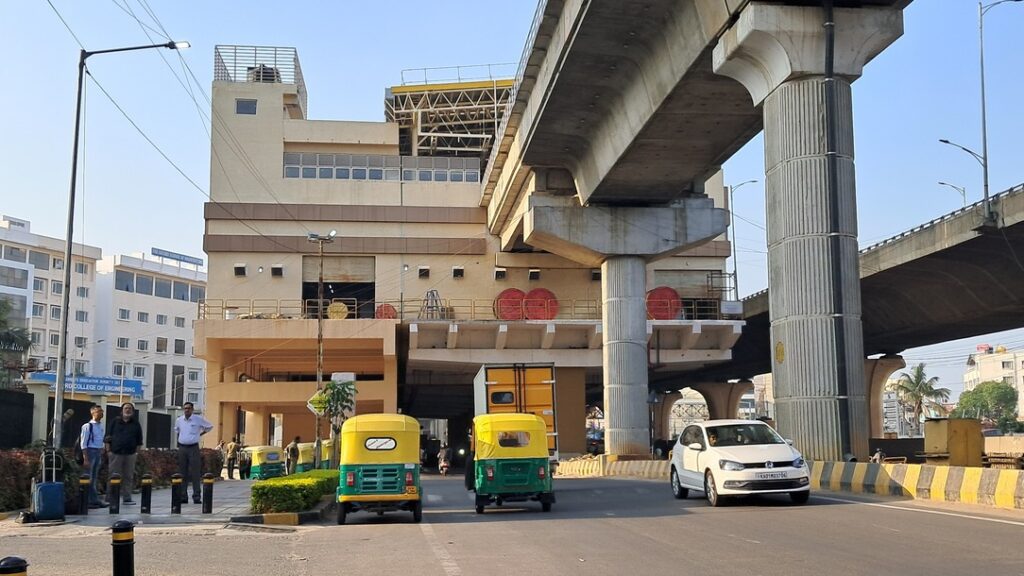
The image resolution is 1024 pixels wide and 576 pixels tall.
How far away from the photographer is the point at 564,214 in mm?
42031

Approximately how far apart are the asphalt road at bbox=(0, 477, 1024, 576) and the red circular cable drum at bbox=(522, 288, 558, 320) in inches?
1395

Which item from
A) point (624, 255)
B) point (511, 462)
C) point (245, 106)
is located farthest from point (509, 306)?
point (511, 462)

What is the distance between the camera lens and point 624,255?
42969 millimetres

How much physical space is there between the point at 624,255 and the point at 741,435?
80.7 ft

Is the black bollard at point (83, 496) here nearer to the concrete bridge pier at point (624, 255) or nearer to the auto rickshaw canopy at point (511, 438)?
the auto rickshaw canopy at point (511, 438)

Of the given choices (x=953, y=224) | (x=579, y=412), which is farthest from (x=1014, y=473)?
(x=579, y=412)

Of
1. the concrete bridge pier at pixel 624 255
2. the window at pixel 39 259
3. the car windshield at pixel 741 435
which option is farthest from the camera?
the window at pixel 39 259

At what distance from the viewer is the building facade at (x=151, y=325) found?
116 metres

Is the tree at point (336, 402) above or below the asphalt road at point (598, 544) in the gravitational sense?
above

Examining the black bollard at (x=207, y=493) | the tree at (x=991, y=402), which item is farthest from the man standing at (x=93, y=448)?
the tree at (x=991, y=402)

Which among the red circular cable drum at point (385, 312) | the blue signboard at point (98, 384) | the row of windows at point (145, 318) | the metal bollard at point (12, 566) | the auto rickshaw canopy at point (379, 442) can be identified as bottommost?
the metal bollard at point (12, 566)

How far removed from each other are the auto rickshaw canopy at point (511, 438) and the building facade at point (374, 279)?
102 ft

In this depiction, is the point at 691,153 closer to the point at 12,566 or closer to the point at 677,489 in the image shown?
the point at 677,489

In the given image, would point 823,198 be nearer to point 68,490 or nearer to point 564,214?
point 68,490
